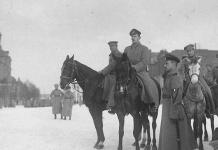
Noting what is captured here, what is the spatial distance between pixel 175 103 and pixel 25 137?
696cm

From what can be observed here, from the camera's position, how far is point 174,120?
7969 millimetres

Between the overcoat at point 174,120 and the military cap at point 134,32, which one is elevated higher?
the military cap at point 134,32

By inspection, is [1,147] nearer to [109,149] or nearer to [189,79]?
[109,149]

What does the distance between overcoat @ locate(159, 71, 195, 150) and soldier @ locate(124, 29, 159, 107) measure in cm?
194

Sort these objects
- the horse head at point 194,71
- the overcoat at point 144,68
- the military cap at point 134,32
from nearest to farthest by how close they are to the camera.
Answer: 1. the horse head at point 194,71
2. the overcoat at point 144,68
3. the military cap at point 134,32

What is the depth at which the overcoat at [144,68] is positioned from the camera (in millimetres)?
10027

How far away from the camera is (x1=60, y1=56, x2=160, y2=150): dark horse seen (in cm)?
1109

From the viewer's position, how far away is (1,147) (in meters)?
10.8

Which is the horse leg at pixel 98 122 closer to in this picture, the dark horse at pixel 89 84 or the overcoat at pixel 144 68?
the dark horse at pixel 89 84

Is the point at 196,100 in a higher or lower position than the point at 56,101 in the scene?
lower

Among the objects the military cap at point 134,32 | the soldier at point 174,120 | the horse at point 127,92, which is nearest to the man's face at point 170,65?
the soldier at point 174,120

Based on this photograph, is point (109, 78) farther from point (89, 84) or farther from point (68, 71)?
point (68, 71)

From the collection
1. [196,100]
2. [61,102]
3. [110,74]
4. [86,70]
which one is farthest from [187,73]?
[61,102]

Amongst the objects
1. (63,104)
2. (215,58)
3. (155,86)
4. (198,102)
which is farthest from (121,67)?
(215,58)
